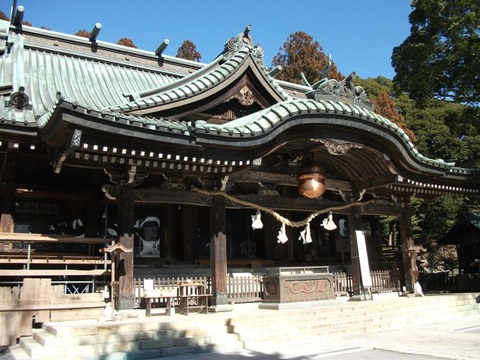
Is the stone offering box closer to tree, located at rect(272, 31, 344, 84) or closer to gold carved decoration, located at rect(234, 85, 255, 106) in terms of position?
gold carved decoration, located at rect(234, 85, 255, 106)

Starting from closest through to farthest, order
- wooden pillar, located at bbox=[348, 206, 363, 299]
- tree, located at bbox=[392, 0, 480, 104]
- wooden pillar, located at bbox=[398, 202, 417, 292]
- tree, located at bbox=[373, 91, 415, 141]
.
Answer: wooden pillar, located at bbox=[348, 206, 363, 299] < wooden pillar, located at bbox=[398, 202, 417, 292] < tree, located at bbox=[392, 0, 480, 104] < tree, located at bbox=[373, 91, 415, 141]

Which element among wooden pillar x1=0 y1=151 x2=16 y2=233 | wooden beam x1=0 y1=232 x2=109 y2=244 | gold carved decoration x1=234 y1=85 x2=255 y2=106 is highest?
gold carved decoration x1=234 y1=85 x2=255 y2=106

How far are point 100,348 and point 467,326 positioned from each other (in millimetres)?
8642

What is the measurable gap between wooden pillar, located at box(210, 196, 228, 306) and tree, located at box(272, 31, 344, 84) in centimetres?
2589

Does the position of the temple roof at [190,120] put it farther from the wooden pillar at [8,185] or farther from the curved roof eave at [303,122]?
the wooden pillar at [8,185]

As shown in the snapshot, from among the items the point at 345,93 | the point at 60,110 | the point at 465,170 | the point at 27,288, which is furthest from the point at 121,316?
the point at 465,170

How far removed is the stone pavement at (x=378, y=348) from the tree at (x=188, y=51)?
32.3 meters

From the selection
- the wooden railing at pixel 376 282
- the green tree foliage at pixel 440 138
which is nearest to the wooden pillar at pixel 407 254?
the wooden railing at pixel 376 282

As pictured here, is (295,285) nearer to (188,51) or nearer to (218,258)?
(218,258)

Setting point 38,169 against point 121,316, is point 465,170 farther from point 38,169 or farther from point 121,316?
point 38,169

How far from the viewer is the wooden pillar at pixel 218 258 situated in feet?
36.5

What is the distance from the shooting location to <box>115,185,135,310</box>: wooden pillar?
392 inches

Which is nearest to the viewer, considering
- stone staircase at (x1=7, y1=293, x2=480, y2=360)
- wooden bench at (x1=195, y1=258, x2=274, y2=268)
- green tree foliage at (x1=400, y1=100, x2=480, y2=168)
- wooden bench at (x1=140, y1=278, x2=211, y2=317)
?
stone staircase at (x1=7, y1=293, x2=480, y2=360)

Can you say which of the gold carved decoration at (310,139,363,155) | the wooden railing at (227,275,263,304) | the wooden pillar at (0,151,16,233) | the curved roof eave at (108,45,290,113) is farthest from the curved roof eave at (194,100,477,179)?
the wooden pillar at (0,151,16,233)
